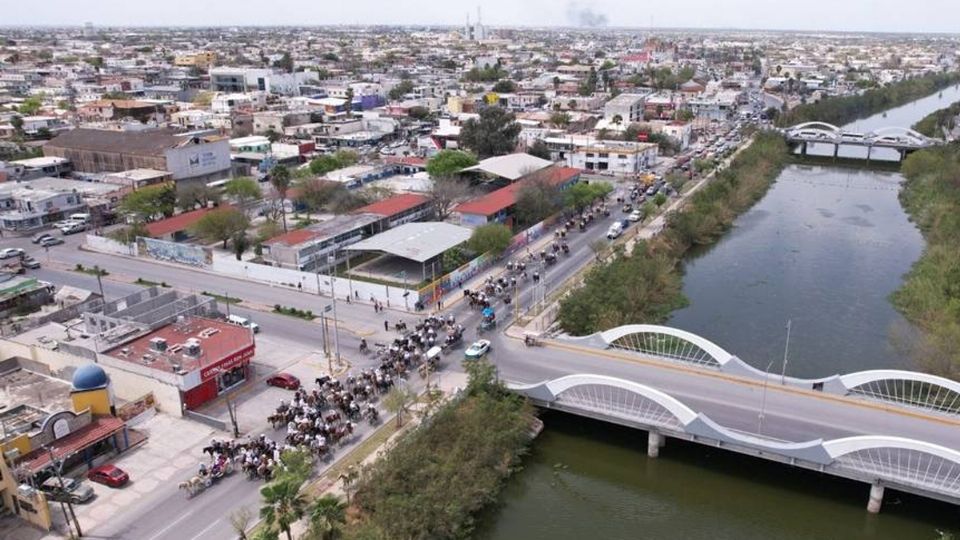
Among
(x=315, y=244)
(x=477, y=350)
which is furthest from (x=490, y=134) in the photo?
(x=477, y=350)

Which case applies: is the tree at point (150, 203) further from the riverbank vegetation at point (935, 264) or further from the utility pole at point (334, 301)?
the riverbank vegetation at point (935, 264)

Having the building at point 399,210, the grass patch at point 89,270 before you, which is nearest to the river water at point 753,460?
the building at point 399,210

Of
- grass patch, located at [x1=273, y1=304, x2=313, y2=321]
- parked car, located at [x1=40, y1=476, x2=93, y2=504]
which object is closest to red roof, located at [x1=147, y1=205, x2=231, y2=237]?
grass patch, located at [x1=273, y1=304, x2=313, y2=321]

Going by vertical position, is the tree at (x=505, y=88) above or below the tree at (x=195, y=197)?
above

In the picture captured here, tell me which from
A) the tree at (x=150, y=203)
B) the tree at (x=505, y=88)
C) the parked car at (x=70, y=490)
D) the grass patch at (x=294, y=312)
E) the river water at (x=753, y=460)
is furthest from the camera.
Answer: the tree at (x=505, y=88)

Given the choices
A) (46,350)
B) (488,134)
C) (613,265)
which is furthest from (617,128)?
(46,350)

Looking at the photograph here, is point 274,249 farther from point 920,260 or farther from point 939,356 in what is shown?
point 920,260
